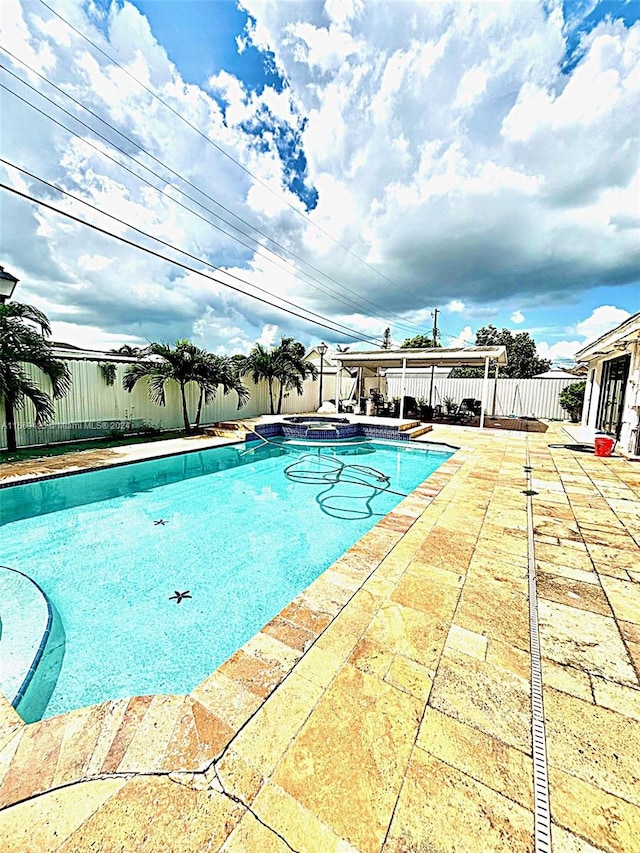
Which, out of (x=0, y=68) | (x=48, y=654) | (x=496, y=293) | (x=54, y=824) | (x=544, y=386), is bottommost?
(x=48, y=654)

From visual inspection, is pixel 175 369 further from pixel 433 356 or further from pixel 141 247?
pixel 433 356

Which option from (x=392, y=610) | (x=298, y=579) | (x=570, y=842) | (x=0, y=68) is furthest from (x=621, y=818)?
Answer: (x=0, y=68)

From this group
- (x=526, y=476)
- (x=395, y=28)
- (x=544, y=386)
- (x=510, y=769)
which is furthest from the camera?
(x=544, y=386)

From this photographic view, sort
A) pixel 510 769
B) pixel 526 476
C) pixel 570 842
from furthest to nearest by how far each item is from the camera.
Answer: pixel 526 476 < pixel 510 769 < pixel 570 842

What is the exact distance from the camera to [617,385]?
10.1 m

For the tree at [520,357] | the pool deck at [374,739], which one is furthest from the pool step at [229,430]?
the tree at [520,357]

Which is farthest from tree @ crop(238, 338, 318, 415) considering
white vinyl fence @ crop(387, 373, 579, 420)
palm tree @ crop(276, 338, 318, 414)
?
white vinyl fence @ crop(387, 373, 579, 420)

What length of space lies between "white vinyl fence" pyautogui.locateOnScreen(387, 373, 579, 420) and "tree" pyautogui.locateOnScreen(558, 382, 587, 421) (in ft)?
1.17

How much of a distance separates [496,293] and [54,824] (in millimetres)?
27699

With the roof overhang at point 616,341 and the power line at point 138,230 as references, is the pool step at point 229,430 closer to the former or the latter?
the power line at point 138,230

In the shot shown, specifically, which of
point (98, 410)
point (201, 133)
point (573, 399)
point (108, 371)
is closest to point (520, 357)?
point (573, 399)

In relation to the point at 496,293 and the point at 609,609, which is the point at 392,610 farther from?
the point at 496,293

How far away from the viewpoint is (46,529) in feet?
16.6

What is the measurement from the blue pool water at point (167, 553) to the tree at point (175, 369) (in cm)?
348
